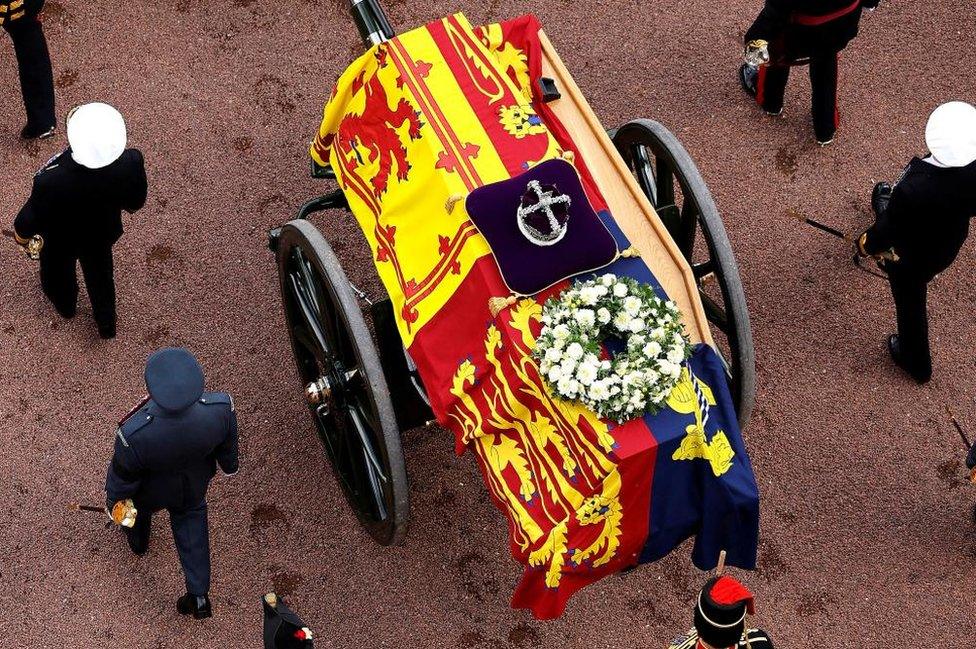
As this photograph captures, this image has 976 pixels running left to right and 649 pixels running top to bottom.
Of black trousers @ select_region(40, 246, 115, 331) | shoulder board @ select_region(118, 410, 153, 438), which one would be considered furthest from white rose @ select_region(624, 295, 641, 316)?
black trousers @ select_region(40, 246, 115, 331)

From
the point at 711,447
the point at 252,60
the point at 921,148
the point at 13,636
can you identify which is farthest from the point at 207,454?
the point at 921,148

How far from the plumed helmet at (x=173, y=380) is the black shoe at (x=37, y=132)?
2.24 meters

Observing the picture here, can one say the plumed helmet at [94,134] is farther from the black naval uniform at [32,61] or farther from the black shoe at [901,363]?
the black shoe at [901,363]

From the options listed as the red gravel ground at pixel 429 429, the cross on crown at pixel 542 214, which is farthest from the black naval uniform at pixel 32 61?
the cross on crown at pixel 542 214

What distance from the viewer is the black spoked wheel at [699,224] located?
14.6ft

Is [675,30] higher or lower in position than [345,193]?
lower

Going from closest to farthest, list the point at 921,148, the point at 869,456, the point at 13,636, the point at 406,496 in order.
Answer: the point at 406,496 < the point at 13,636 < the point at 869,456 < the point at 921,148

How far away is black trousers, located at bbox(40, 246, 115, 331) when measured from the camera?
5.10 m

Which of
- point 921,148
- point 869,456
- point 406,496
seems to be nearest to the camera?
point 406,496

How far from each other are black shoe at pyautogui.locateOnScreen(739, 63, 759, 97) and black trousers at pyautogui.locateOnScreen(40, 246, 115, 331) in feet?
10.7

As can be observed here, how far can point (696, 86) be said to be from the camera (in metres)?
6.27

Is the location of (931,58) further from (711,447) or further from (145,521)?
(145,521)

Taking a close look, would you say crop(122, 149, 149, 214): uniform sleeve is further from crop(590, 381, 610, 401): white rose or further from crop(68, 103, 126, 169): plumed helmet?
crop(590, 381, 610, 401): white rose

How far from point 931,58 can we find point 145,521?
4609mm
